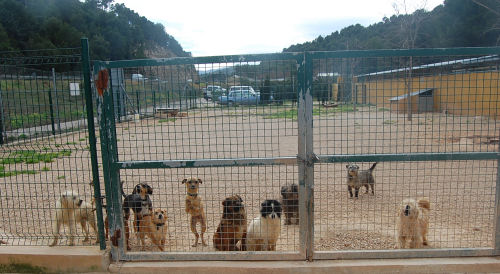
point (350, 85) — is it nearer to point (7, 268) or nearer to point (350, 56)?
point (350, 56)

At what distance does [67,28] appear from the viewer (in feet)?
147

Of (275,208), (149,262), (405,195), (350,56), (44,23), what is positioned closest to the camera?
(350,56)

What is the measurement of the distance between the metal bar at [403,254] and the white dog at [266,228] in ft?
2.36

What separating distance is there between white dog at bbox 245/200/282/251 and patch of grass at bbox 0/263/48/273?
2.28 m

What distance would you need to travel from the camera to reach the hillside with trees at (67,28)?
140 ft

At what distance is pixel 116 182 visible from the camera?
11.5ft

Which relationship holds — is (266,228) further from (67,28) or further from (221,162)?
(67,28)

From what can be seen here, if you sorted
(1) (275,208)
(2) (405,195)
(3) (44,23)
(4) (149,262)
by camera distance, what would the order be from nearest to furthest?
1. (4) (149,262)
2. (1) (275,208)
3. (2) (405,195)
4. (3) (44,23)

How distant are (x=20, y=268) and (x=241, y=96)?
2.98 meters

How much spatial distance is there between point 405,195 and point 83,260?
5.92m

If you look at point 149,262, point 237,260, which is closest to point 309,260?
point 237,260

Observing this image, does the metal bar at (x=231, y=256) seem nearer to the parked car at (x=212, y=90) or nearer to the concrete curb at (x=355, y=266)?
the concrete curb at (x=355, y=266)

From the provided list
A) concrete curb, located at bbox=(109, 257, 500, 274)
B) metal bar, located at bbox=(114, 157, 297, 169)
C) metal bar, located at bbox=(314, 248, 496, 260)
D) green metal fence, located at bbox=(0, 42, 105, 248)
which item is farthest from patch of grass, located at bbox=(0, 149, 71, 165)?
metal bar, located at bbox=(314, 248, 496, 260)

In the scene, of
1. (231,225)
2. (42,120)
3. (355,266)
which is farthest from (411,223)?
(42,120)
